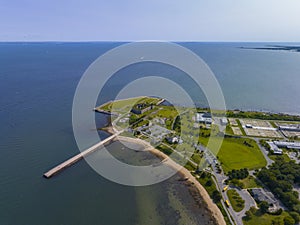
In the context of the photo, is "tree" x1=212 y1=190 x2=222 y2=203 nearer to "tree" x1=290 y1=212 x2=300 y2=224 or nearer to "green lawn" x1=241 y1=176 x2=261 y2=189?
"green lawn" x1=241 y1=176 x2=261 y2=189

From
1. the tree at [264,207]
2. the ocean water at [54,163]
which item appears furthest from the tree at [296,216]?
the ocean water at [54,163]

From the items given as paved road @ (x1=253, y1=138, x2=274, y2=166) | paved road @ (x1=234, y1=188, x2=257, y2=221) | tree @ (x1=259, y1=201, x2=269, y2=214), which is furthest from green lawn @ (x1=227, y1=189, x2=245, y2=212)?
paved road @ (x1=253, y1=138, x2=274, y2=166)

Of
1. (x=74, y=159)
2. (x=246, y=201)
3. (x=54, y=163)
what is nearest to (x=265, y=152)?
(x=246, y=201)

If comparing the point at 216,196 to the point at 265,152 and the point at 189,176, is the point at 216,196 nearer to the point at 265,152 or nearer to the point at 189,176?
the point at 189,176

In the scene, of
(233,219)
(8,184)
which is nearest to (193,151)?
(233,219)

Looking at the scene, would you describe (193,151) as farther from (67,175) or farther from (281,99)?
(281,99)

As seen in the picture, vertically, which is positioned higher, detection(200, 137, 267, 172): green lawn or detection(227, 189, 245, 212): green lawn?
detection(200, 137, 267, 172): green lawn
